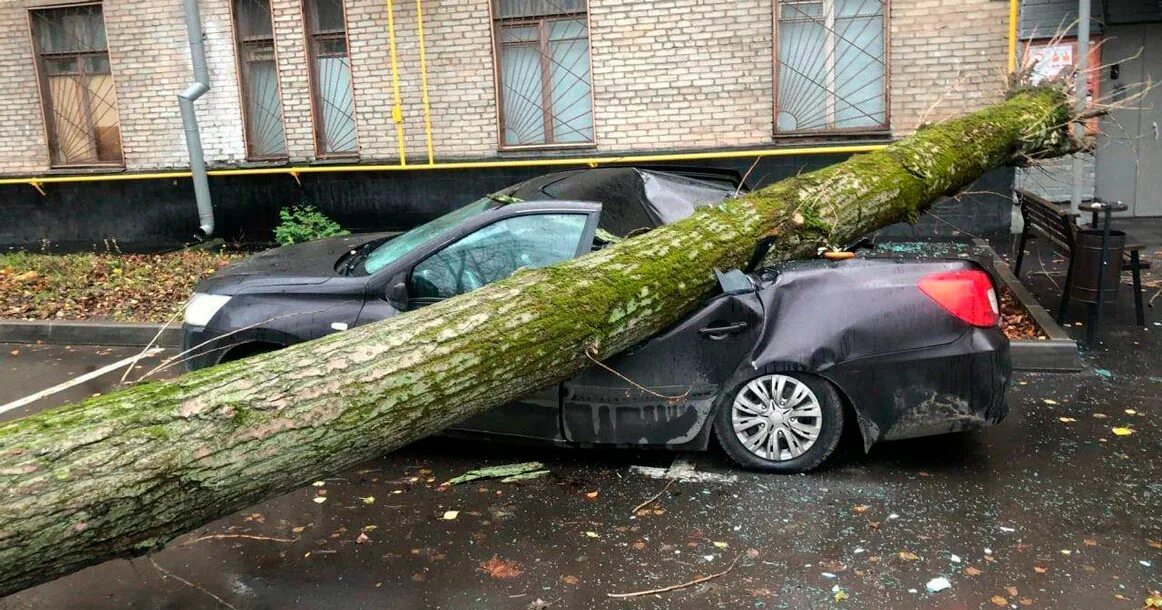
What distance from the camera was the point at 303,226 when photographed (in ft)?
38.5

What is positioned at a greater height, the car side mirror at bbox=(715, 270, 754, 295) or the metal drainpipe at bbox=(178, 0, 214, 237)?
the metal drainpipe at bbox=(178, 0, 214, 237)

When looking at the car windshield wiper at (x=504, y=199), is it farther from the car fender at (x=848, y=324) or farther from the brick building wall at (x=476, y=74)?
the brick building wall at (x=476, y=74)

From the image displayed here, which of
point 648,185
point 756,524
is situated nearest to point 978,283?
point 756,524

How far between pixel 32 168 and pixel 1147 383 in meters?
13.2

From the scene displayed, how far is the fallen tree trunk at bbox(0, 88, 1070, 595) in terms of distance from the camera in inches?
117

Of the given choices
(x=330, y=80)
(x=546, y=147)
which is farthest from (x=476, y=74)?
(x=330, y=80)

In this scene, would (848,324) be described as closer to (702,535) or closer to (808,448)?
(808,448)

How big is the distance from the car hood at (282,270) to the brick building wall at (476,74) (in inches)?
200

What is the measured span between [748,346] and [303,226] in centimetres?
822

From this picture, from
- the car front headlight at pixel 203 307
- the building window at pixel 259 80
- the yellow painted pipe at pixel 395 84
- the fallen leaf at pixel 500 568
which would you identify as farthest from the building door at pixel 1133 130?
the building window at pixel 259 80

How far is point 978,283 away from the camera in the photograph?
15.7ft

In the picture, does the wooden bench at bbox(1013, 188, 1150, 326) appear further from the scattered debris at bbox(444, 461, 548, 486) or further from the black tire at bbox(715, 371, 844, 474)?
the scattered debris at bbox(444, 461, 548, 486)

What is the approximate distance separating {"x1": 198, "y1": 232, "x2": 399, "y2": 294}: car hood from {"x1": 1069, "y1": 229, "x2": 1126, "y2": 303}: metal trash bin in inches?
194

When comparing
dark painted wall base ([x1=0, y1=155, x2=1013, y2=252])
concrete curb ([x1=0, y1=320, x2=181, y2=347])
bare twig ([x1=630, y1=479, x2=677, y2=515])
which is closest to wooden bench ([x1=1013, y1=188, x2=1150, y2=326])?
dark painted wall base ([x1=0, y1=155, x2=1013, y2=252])
